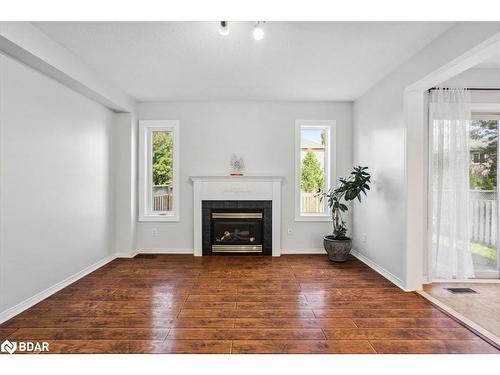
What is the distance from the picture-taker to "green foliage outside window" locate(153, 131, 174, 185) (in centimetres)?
467

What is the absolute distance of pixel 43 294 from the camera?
9.03 ft

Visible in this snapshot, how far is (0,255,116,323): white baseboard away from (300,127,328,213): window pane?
3330mm

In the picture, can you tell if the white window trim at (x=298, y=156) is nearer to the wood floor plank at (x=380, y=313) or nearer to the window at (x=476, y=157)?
the window at (x=476, y=157)

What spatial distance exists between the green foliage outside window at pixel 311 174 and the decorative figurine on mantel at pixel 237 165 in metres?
1.07

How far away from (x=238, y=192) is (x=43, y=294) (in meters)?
2.78

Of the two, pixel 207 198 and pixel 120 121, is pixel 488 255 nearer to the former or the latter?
pixel 207 198

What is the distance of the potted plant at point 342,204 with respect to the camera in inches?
150

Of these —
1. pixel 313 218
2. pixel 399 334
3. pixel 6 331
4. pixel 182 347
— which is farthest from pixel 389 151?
pixel 6 331

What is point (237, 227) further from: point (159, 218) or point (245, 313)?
point (245, 313)

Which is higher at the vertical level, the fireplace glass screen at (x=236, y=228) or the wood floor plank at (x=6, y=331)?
the fireplace glass screen at (x=236, y=228)

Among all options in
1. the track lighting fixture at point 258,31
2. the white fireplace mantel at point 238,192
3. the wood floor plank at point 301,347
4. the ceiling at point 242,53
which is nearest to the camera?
the wood floor plank at point 301,347

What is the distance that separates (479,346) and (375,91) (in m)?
3.07

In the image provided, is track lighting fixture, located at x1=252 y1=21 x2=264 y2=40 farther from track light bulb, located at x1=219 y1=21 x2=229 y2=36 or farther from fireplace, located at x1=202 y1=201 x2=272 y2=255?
fireplace, located at x1=202 y1=201 x2=272 y2=255

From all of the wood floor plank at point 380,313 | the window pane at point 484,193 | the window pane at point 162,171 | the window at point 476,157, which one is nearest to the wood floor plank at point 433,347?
the wood floor plank at point 380,313
